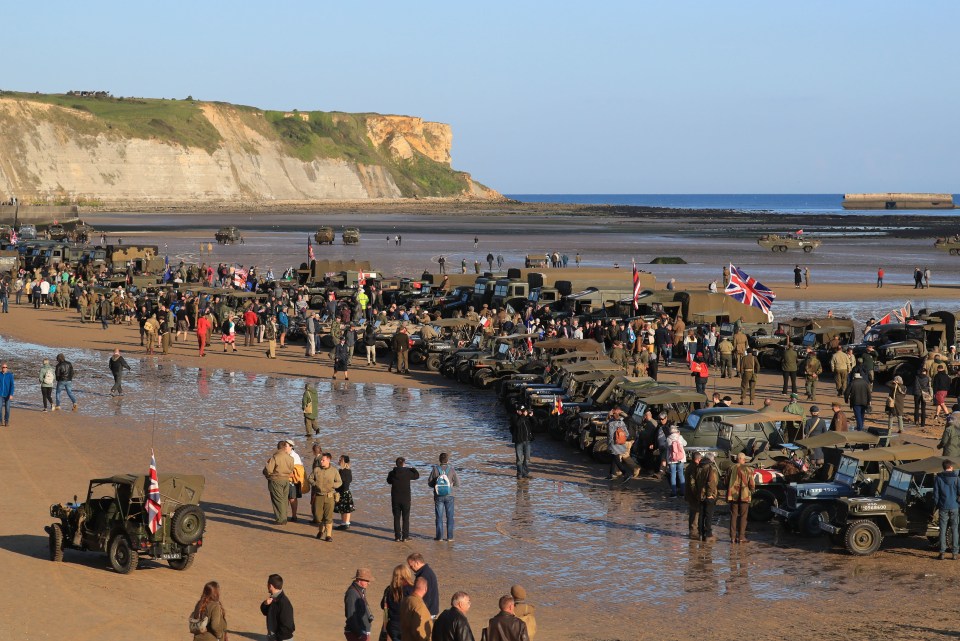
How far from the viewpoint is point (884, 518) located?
54.6 feet

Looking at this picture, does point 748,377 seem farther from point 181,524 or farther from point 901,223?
point 901,223

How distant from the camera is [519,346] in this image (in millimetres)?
33719

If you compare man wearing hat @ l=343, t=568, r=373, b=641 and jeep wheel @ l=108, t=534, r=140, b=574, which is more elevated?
man wearing hat @ l=343, t=568, r=373, b=641

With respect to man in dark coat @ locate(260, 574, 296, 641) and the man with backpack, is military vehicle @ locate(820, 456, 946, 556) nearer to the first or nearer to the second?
the man with backpack

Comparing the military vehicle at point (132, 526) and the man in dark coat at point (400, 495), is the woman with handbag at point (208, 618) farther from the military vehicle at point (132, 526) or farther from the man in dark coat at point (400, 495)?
the man in dark coat at point (400, 495)

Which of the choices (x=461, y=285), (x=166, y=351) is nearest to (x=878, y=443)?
(x=166, y=351)

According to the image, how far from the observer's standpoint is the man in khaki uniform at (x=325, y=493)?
17.1 m

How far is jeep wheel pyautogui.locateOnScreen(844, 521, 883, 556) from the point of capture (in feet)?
54.2

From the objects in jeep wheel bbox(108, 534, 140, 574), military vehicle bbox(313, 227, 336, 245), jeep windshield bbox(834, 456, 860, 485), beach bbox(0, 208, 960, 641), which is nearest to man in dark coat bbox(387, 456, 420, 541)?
beach bbox(0, 208, 960, 641)

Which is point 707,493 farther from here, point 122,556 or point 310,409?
point 310,409

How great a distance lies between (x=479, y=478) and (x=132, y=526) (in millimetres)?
7572

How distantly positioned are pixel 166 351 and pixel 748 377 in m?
18.2

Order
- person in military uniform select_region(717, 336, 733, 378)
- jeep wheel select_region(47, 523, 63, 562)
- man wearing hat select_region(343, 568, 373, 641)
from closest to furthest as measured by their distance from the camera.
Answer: man wearing hat select_region(343, 568, 373, 641) → jeep wheel select_region(47, 523, 63, 562) → person in military uniform select_region(717, 336, 733, 378)

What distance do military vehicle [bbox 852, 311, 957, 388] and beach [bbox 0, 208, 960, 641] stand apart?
2.24 metres
